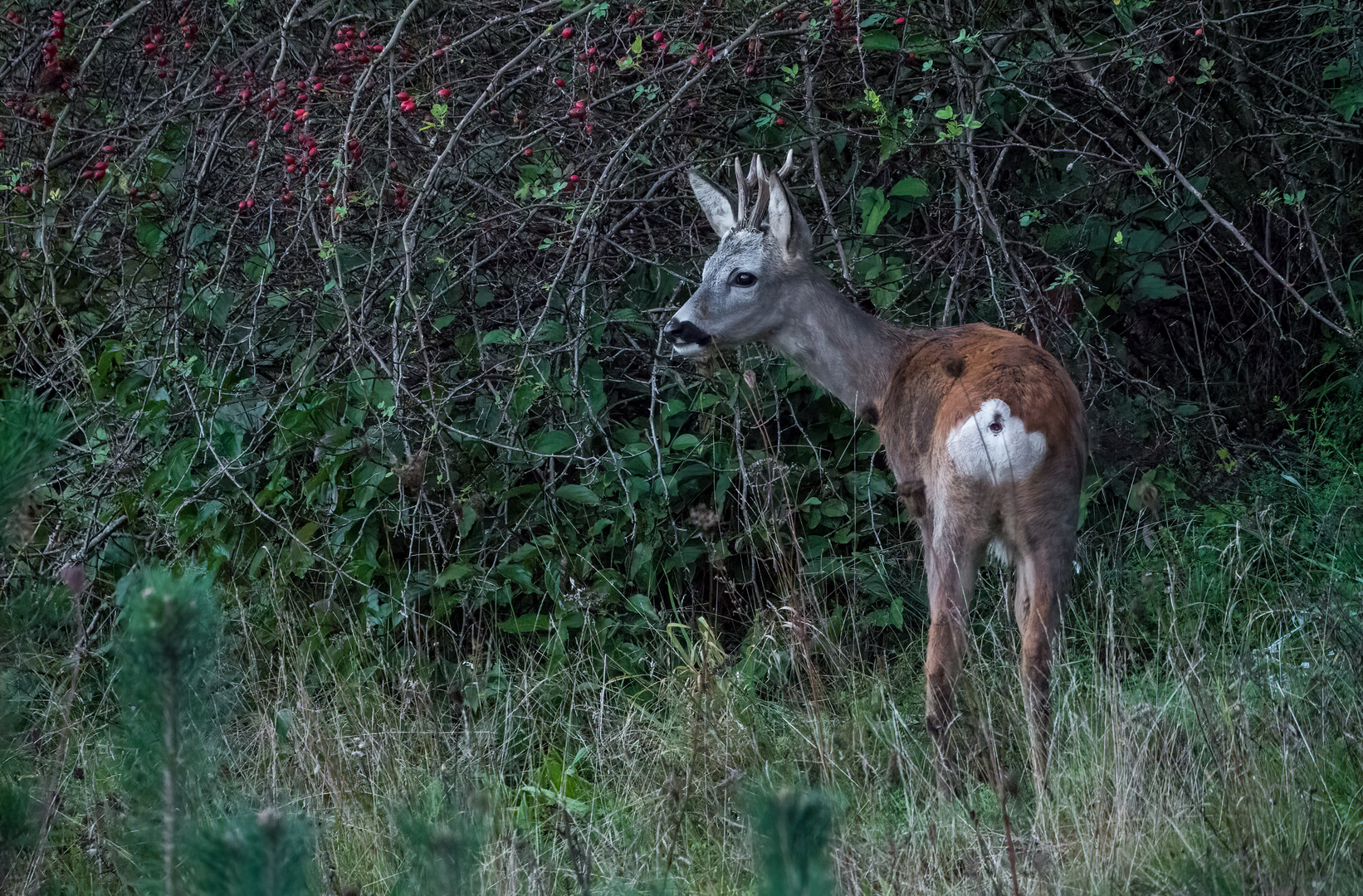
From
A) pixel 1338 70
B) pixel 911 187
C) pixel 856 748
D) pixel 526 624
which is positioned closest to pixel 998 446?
pixel 856 748

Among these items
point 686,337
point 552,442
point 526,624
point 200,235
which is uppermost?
point 200,235

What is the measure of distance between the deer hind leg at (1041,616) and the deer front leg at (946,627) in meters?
0.17

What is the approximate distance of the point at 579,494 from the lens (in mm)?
A: 4559

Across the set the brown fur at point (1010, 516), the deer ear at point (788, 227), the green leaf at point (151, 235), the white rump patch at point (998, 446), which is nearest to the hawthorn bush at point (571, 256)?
the green leaf at point (151, 235)

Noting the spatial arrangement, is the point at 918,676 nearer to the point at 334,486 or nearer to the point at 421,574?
the point at 421,574

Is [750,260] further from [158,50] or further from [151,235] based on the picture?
[151,235]

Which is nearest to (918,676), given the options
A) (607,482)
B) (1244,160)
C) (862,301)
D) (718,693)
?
(718,693)

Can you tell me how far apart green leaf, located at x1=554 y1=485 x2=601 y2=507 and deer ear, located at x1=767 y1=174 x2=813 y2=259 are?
45.5 inches

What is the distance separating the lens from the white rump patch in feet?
11.7

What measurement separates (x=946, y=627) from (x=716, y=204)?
6.11ft

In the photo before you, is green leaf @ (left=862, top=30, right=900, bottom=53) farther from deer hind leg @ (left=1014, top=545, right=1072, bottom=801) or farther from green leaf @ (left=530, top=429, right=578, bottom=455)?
deer hind leg @ (left=1014, top=545, right=1072, bottom=801)

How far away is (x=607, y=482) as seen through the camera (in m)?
4.61

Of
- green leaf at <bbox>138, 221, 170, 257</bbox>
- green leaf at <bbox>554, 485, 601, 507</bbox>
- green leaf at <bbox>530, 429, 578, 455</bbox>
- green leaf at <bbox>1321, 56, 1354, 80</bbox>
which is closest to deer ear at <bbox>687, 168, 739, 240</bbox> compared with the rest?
green leaf at <bbox>530, 429, 578, 455</bbox>

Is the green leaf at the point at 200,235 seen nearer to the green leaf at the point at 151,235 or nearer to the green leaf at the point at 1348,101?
the green leaf at the point at 151,235
